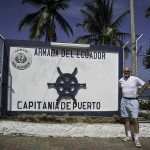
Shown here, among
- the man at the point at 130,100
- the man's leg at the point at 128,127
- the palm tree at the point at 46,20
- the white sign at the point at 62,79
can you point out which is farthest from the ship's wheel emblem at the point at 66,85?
the palm tree at the point at 46,20

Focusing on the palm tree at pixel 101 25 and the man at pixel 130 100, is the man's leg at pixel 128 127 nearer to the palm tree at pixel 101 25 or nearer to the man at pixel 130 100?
the man at pixel 130 100

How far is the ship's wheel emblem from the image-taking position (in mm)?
9130

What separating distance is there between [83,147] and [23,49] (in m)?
3.18

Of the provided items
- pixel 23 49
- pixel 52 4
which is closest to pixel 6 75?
pixel 23 49

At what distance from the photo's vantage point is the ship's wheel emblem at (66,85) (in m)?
9.13

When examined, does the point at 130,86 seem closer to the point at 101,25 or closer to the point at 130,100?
the point at 130,100

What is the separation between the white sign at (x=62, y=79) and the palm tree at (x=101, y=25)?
1823 centimetres

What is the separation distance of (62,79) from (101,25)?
64.7ft

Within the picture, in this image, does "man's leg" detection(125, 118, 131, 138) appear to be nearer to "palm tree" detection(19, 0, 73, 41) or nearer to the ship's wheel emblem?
the ship's wheel emblem

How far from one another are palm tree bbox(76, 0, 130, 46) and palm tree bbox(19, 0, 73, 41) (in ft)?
5.51

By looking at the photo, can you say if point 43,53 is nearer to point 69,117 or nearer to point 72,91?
point 72,91

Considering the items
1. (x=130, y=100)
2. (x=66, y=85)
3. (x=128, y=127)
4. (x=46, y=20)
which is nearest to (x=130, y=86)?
(x=130, y=100)

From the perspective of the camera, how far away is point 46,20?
2677 centimetres

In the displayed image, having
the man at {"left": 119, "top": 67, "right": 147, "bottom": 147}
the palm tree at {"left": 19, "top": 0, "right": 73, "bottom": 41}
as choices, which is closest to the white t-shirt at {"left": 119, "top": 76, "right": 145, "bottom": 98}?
the man at {"left": 119, "top": 67, "right": 147, "bottom": 147}
